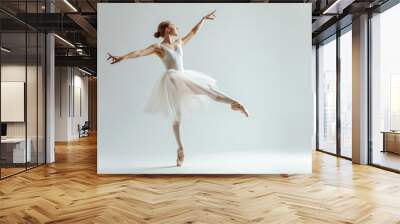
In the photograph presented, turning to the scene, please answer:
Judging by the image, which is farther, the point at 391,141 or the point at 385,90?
the point at 391,141

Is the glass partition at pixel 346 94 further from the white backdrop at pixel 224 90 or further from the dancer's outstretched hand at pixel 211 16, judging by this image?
the dancer's outstretched hand at pixel 211 16

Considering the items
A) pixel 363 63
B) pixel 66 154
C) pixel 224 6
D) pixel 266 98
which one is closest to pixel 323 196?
pixel 266 98

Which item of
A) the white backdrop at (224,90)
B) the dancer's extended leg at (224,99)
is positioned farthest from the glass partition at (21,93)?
the dancer's extended leg at (224,99)

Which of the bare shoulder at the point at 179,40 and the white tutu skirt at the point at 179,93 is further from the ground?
the bare shoulder at the point at 179,40

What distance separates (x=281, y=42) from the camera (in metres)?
6.71

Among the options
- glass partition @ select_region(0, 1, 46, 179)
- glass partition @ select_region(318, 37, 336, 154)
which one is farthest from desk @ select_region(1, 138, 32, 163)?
glass partition @ select_region(318, 37, 336, 154)

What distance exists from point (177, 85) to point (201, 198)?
1.80 meters

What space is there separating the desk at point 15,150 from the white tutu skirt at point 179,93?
8.89ft

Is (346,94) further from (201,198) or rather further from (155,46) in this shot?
(201,198)

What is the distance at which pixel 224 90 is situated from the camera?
668 centimetres

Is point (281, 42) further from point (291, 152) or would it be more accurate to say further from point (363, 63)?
point (363, 63)

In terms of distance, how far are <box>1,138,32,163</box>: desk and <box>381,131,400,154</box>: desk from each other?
754cm

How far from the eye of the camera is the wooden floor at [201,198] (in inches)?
167

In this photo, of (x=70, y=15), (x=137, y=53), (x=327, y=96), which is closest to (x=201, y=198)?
(x=137, y=53)
